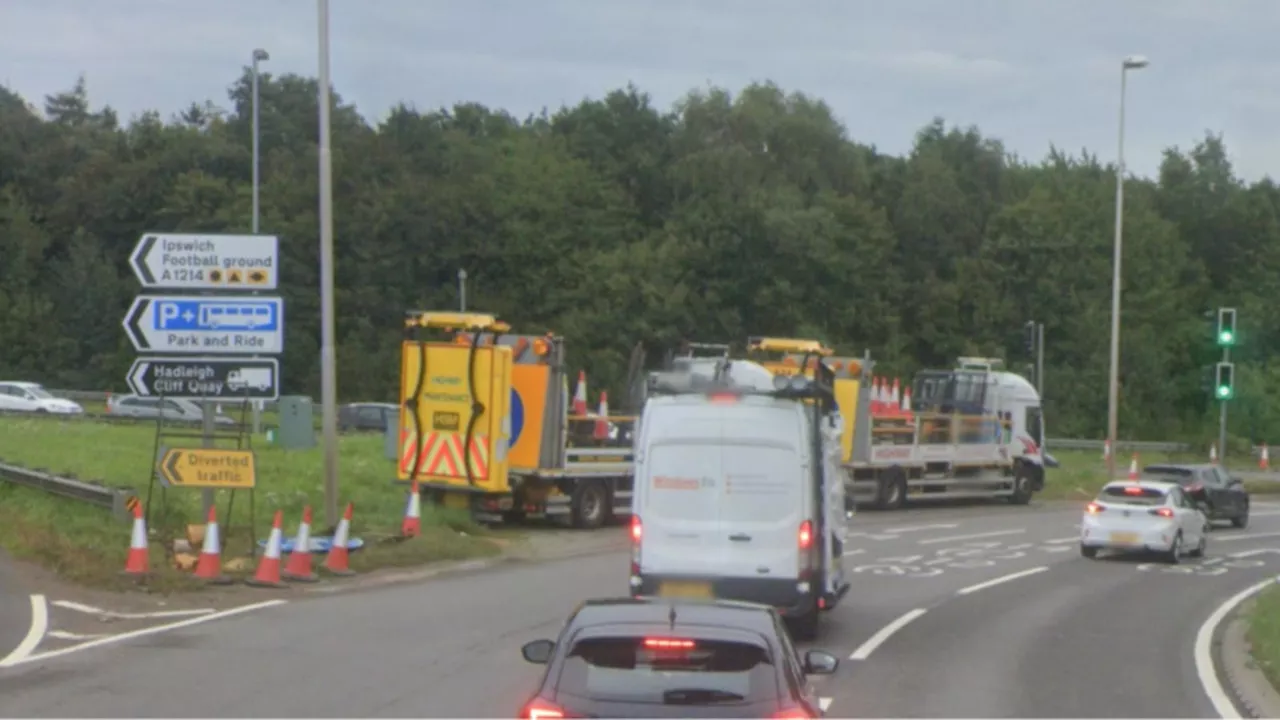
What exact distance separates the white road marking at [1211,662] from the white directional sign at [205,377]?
37.8ft

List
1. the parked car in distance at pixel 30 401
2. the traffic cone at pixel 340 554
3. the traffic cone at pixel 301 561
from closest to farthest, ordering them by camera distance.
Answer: the traffic cone at pixel 301 561 → the traffic cone at pixel 340 554 → the parked car in distance at pixel 30 401

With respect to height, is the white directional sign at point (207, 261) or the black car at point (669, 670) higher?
the white directional sign at point (207, 261)

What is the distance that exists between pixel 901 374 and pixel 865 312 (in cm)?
335

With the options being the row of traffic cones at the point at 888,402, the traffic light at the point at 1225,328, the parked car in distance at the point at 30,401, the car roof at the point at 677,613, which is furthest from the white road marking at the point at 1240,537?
the parked car in distance at the point at 30,401

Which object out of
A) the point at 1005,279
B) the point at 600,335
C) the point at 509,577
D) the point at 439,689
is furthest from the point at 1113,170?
the point at 439,689

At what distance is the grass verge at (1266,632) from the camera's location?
15.1 metres

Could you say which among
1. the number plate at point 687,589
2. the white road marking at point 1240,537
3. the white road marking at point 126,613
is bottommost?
the white road marking at point 1240,537

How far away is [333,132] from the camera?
8150cm

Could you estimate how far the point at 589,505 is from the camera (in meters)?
29.9

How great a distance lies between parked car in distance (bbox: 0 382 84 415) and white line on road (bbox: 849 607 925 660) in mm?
42204

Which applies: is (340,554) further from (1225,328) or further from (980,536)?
(1225,328)

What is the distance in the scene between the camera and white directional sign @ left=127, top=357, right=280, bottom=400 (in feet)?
67.6

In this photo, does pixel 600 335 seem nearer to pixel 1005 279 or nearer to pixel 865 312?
pixel 865 312

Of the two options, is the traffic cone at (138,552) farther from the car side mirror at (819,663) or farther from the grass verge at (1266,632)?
the grass verge at (1266,632)
